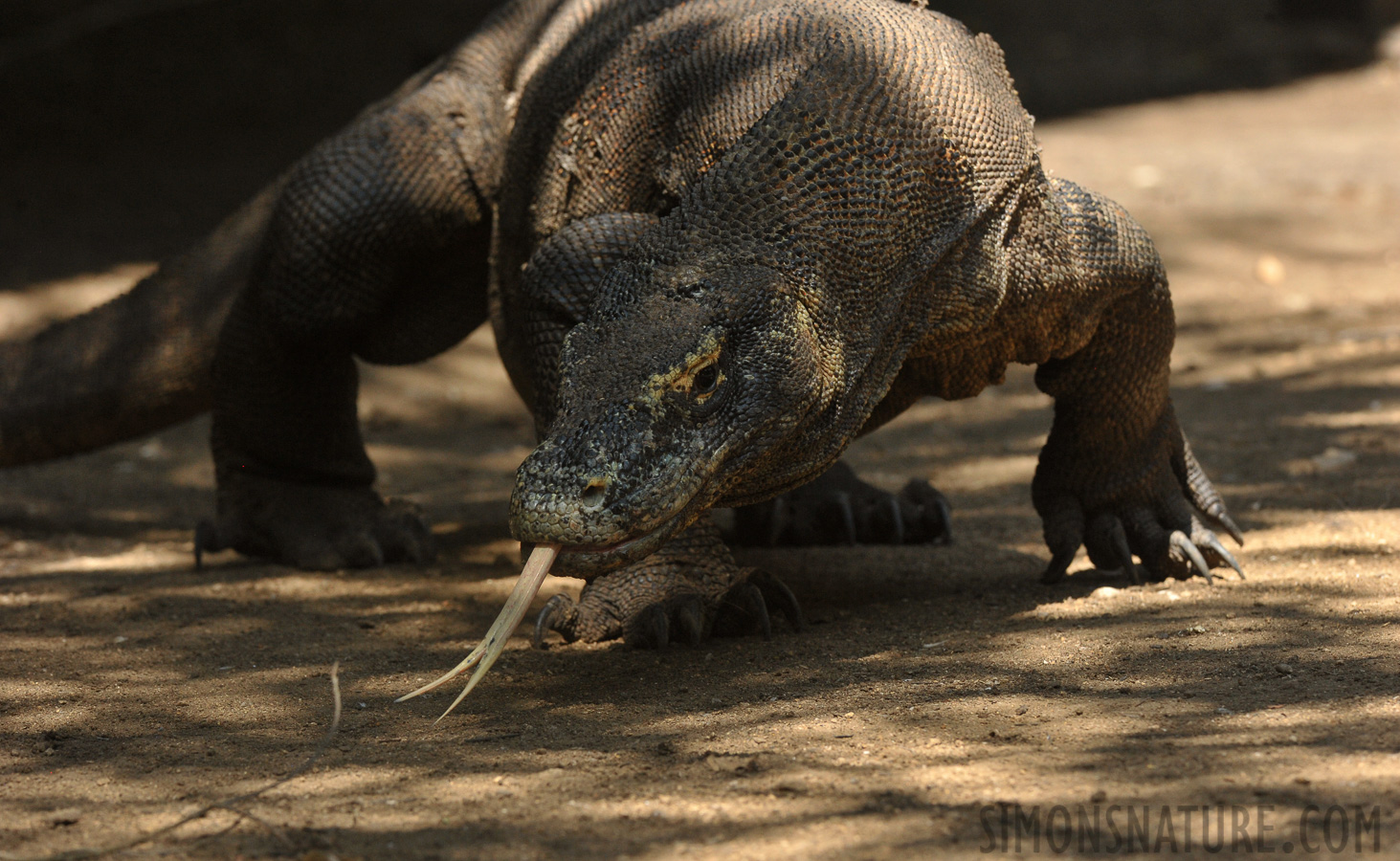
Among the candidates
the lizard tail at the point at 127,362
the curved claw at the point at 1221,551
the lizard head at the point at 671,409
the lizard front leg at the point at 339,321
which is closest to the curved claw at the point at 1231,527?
the curved claw at the point at 1221,551

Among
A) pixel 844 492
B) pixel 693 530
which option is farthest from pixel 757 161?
pixel 844 492

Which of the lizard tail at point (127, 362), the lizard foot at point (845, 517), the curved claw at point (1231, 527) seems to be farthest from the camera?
the lizard tail at point (127, 362)

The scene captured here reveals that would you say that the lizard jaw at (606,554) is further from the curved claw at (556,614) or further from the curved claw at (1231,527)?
the curved claw at (1231,527)

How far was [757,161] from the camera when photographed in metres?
2.82

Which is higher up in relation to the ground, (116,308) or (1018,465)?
(116,308)

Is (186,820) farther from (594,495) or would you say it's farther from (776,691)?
(776,691)

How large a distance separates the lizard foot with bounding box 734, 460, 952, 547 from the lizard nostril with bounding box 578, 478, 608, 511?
2.15 m

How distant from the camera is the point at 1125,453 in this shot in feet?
12.4

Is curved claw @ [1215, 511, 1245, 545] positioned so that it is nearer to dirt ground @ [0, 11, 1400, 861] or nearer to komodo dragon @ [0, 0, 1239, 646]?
komodo dragon @ [0, 0, 1239, 646]

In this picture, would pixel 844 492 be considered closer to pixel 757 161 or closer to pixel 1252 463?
pixel 1252 463

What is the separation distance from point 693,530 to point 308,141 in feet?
23.5

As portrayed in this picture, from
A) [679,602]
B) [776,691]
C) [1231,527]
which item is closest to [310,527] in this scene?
[679,602]

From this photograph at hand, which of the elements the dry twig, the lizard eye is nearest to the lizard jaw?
the lizard eye

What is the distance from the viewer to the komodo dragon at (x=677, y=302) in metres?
2.58
